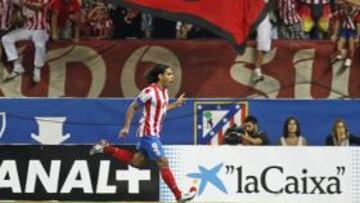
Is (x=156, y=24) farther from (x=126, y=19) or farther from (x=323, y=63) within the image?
(x=323, y=63)

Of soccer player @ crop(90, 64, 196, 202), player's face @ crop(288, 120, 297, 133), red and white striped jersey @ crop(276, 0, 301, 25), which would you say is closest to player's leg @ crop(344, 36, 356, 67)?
red and white striped jersey @ crop(276, 0, 301, 25)

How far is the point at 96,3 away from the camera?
17391 millimetres

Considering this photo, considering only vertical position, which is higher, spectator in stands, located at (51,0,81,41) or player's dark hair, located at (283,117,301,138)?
spectator in stands, located at (51,0,81,41)

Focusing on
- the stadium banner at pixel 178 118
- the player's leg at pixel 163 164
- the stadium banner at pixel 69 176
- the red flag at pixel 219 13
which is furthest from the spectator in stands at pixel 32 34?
the player's leg at pixel 163 164

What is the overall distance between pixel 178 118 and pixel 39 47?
2.73 meters

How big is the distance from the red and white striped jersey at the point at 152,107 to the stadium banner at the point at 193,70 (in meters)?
4.76

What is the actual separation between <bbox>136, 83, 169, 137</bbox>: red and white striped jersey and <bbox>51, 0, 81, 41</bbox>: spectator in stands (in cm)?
486

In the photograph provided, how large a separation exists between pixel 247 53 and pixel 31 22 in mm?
3838

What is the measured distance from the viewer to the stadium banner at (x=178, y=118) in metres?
16.9

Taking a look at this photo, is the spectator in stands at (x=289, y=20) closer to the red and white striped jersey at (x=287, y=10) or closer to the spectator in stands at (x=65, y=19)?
the red and white striped jersey at (x=287, y=10)

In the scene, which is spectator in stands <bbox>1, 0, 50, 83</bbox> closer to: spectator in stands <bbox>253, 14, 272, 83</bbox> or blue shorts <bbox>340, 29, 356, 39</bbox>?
spectator in stands <bbox>253, 14, 272, 83</bbox>

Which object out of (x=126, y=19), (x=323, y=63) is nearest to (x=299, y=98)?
(x=323, y=63)

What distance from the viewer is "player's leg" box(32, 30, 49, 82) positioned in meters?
17.0

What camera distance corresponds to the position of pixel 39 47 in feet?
56.0
